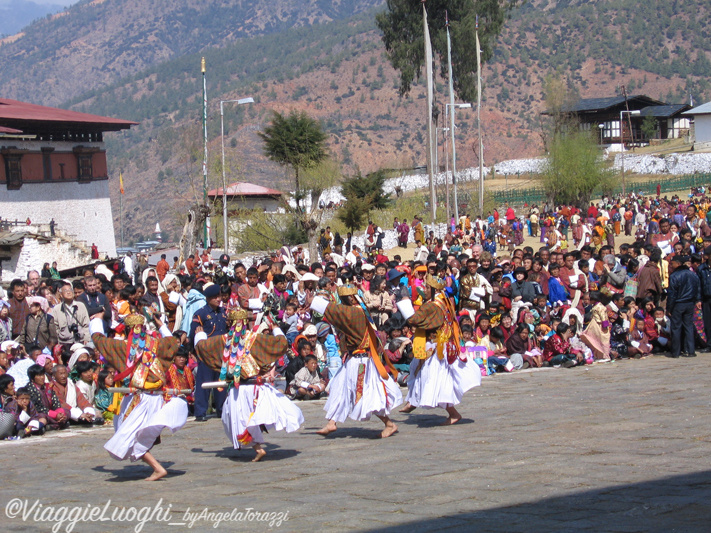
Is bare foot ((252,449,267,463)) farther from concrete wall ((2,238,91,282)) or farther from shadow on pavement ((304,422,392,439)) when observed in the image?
concrete wall ((2,238,91,282))

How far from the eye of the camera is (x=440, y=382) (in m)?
9.15

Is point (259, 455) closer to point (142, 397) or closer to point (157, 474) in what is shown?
point (157, 474)

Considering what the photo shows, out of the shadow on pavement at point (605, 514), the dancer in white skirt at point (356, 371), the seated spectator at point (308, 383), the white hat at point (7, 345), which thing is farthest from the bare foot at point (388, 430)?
the white hat at point (7, 345)

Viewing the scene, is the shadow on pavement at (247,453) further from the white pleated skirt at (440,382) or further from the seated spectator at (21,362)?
the seated spectator at (21,362)

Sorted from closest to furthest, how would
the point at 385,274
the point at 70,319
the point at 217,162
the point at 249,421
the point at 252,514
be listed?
the point at 252,514 → the point at 249,421 → the point at 70,319 → the point at 385,274 → the point at 217,162

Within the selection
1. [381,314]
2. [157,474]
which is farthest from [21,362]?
[381,314]

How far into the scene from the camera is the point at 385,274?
608 inches

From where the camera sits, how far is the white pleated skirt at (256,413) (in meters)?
7.97

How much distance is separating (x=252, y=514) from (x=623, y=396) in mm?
5686

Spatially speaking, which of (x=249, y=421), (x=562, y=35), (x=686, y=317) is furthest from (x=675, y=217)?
(x=562, y=35)

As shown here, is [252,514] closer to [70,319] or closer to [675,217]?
[70,319]

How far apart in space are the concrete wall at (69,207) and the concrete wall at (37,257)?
5.94 meters

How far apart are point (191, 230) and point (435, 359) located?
18.7m

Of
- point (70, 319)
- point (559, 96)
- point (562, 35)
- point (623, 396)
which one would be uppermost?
point (562, 35)
